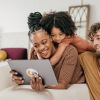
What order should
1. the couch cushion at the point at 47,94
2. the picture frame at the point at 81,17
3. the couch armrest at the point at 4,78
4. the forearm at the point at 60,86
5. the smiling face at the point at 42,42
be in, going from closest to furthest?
the couch cushion at the point at 47,94
the forearm at the point at 60,86
the smiling face at the point at 42,42
the couch armrest at the point at 4,78
the picture frame at the point at 81,17

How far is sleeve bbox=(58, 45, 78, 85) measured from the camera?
4.01ft

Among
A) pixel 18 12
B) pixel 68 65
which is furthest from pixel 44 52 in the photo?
pixel 18 12

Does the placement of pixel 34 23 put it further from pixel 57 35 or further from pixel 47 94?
pixel 47 94

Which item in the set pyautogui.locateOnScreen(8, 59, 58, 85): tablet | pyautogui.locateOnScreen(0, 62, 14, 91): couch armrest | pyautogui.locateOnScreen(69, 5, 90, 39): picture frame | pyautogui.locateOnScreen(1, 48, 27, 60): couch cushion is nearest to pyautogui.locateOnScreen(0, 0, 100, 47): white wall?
pyautogui.locateOnScreen(69, 5, 90, 39): picture frame

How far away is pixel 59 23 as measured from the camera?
53.8 inches

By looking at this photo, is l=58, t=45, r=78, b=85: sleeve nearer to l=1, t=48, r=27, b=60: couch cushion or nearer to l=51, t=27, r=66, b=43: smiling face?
l=51, t=27, r=66, b=43: smiling face

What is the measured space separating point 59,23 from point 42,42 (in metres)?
0.17

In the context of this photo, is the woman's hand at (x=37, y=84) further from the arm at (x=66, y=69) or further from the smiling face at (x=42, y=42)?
the smiling face at (x=42, y=42)

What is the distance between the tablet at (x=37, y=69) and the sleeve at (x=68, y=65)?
72 millimetres

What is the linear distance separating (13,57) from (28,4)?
0.92m

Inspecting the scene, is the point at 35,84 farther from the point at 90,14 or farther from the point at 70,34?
the point at 90,14

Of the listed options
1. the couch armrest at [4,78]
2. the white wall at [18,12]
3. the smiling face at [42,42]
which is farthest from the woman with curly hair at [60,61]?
the white wall at [18,12]

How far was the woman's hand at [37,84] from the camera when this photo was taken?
1.14 m

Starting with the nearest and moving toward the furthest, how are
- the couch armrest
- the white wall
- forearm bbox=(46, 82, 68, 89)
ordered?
forearm bbox=(46, 82, 68, 89), the couch armrest, the white wall
